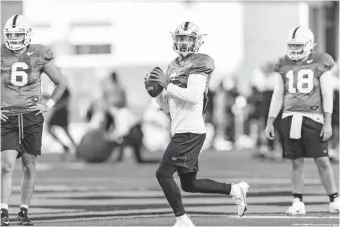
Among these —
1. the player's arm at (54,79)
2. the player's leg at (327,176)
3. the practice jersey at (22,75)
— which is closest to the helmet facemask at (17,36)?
the practice jersey at (22,75)

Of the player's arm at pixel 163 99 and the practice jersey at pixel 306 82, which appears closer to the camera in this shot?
the player's arm at pixel 163 99

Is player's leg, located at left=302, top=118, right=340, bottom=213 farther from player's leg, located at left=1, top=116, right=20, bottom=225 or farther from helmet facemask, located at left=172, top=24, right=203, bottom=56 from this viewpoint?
player's leg, located at left=1, top=116, right=20, bottom=225

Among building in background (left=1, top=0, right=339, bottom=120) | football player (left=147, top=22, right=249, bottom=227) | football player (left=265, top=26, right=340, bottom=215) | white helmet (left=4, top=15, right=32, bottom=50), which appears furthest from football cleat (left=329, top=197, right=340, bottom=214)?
building in background (left=1, top=0, right=339, bottom=120)

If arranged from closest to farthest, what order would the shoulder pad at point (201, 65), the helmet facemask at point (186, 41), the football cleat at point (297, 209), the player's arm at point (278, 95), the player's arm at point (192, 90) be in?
the player's arm at point (192, 90), the shoulder pad at point (201, 65), the helmet facemask at point (186, 41), the football cleat at point (297, 209), the player's arm at point (278, 95)

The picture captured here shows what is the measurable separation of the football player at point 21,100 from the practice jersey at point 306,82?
8.34ft

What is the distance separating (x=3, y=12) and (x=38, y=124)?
14.4 m

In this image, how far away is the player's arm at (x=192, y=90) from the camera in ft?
34.2

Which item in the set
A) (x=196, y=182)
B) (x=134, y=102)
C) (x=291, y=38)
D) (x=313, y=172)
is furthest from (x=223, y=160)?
(x=196, y=182)

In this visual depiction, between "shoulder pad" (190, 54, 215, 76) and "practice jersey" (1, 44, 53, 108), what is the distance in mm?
1782

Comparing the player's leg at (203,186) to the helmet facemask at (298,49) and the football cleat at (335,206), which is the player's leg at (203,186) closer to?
the football cleat at (335,206)

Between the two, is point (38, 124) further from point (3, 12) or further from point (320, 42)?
point (320, 42)

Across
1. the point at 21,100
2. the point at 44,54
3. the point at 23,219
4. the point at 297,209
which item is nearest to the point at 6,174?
the point at 23,219

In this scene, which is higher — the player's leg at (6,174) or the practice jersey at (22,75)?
the practice jersey at (22,75)

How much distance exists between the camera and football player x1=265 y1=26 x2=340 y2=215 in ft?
40.4
